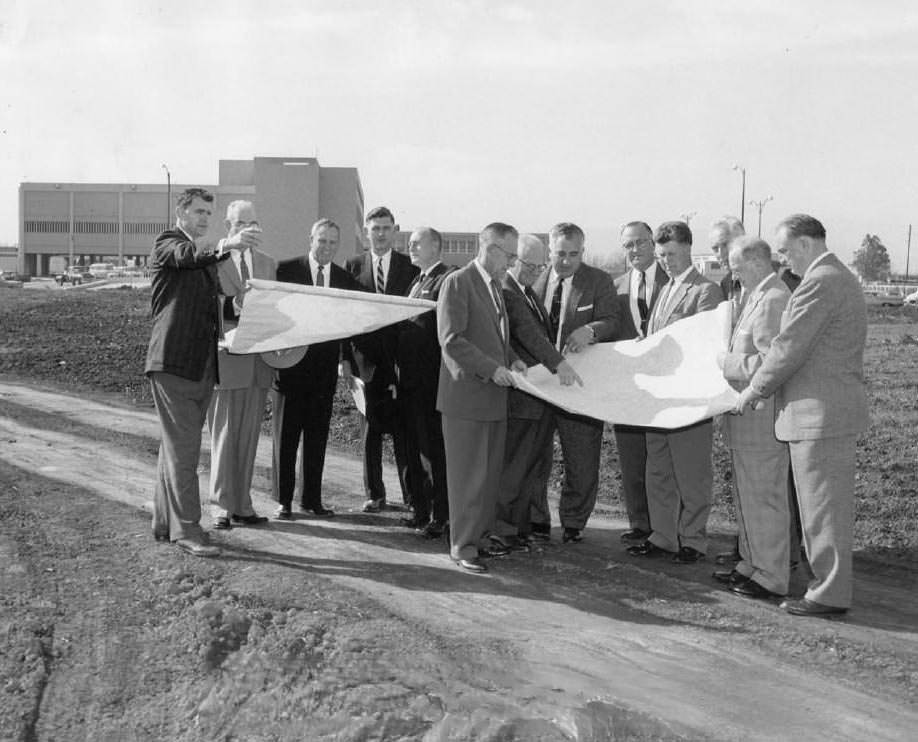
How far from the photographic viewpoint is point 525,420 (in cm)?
721

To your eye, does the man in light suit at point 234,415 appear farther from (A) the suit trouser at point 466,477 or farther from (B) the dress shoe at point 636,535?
(B) the dress shoe at point 636,535

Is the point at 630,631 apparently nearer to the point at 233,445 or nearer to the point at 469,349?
the point at 469,349

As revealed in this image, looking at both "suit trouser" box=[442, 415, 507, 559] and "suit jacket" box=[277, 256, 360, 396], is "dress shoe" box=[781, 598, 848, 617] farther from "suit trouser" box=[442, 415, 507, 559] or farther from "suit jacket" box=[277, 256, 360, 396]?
"suit jacket" box=[277, 256, 360, 396]

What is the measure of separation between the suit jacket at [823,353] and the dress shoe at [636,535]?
1863mm

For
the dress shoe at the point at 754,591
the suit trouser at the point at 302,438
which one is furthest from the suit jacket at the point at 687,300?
the suit trouser at the point at 302,438

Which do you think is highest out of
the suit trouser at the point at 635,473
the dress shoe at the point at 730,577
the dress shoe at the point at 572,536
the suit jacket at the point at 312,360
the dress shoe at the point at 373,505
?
the suit jacket at the point at 312,360

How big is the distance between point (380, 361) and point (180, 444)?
179 centimetres

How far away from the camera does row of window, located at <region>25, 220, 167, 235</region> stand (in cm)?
10662

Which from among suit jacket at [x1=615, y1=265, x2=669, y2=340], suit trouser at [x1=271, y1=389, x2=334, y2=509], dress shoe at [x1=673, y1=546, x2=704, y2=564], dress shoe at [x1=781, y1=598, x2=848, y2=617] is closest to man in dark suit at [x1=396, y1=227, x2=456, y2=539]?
suit trouser at [x1=271, y1=389, x2=334, y2=509]

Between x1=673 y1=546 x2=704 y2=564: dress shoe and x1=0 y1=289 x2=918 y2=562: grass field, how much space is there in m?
1.21

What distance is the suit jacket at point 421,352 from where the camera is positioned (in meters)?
7.21

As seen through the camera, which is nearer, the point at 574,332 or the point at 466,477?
the point at 466,477

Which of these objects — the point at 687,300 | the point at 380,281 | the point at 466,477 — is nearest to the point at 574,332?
the point at 687,300

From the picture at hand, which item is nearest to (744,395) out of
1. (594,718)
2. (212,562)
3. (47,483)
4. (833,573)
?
(833,573)
